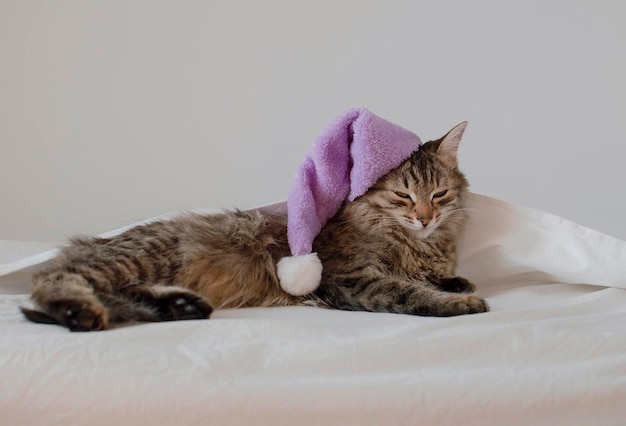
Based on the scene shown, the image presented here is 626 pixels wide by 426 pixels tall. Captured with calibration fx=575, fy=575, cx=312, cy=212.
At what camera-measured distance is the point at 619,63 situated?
8.39 feet

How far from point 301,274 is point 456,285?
51cm

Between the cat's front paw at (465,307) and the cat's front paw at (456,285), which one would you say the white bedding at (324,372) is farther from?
the cat's front paw at (456,285)

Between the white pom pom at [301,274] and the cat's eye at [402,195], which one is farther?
the cat's eye at [402,195]

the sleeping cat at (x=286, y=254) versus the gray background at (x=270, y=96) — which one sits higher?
the gray background at (x=270, y=96)

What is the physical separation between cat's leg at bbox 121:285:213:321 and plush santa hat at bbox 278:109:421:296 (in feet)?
1.04

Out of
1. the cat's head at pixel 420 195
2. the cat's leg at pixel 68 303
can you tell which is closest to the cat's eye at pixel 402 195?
the cat's head at pixel 420 195

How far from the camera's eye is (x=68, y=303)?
124cm

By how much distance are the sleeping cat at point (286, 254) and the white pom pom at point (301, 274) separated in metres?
0.06

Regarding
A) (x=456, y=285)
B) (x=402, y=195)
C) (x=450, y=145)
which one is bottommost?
(x=456, y=285)

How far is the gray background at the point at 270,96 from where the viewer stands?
8.62ft

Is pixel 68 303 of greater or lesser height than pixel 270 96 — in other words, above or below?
below

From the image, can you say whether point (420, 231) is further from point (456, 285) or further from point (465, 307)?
point (465, 307)

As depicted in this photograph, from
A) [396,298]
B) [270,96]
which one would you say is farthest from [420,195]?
[270,96]

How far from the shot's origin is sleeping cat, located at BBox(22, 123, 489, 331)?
1.46 meters
